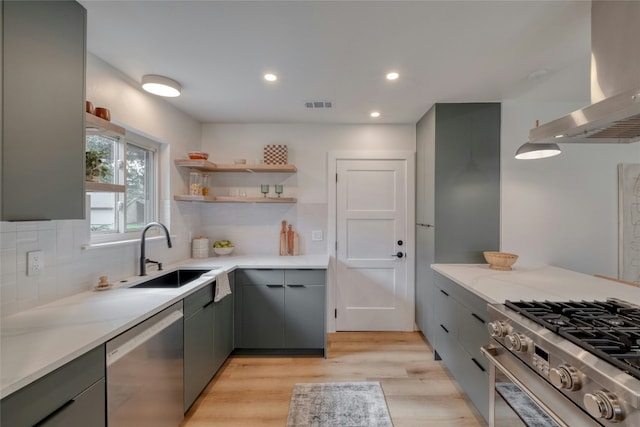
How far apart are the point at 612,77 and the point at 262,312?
2837 mm

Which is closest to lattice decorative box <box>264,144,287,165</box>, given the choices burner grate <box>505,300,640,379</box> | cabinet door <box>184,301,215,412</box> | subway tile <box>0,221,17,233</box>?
cabinet door <box>184,301,215,412</box>

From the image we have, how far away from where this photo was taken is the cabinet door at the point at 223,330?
7.54 ft

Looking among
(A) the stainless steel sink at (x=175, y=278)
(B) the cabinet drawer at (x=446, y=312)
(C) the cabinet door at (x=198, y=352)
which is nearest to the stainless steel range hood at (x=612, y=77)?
(B) the cabinet drawer at (x=446, y=312)

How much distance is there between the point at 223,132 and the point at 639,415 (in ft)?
11.9

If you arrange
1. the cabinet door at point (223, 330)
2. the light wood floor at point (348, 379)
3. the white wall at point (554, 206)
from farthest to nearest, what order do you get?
1. the white wall at point (554, 206)
2. the cabinet door at point (223, 330)
3. the light wood floor at point (348, 379)

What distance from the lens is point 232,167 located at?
3061 mm

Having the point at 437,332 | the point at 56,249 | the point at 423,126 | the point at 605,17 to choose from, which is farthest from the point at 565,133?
the point at 56,249

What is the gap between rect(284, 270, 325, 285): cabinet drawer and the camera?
266 cm

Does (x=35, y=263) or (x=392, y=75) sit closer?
(x=35, y=263)

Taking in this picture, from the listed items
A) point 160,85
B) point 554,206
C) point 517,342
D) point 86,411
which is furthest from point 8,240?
point 554,206

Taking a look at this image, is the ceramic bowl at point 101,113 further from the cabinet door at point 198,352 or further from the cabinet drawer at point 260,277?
the cabinet drawer at point 260,277

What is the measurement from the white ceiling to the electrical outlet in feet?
4.23

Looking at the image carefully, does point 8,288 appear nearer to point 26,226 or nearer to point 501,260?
point 26,226

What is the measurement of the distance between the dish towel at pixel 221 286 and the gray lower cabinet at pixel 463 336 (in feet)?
6.06
